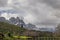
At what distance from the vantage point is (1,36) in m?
54.7

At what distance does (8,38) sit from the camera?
57219mm

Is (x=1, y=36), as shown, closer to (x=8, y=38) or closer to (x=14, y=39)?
(x=8, y=38)

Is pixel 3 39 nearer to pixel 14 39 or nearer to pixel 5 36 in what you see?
pixel 5 36

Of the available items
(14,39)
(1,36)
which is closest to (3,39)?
(1,36)

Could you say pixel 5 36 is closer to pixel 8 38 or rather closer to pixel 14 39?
pixel 8 38

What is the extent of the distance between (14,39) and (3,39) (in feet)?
23.8

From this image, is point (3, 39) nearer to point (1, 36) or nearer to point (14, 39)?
point (1, 36)

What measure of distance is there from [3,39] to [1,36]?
1.16 m

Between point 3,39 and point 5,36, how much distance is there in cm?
230

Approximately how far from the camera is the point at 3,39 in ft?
179

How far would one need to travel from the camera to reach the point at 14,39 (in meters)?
61.1

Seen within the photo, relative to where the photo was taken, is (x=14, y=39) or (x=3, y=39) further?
(x=14, y=39)

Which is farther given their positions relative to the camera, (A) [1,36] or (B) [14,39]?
(B) [14,39]
